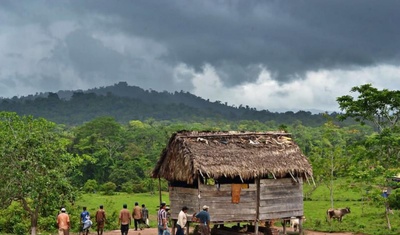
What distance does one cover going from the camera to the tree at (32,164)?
65.5 ft

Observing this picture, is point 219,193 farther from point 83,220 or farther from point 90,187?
point 90,187

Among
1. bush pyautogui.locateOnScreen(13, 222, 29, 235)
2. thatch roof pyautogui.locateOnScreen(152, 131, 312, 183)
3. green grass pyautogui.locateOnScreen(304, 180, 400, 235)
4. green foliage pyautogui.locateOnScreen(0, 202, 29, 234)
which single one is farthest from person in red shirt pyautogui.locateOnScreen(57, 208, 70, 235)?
green grass pyautogui.locateOnScreen(304, 180, 400, 235)

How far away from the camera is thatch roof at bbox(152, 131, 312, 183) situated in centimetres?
1897

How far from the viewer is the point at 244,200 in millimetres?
19859

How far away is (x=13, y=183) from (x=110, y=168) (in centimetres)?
4291

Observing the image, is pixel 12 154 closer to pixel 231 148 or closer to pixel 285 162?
pixel 231 148

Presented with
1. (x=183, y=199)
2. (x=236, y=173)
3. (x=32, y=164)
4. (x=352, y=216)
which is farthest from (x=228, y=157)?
(x=352, y=216)

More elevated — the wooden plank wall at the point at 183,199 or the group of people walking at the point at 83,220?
the wooden plank wall at the point at 183,199

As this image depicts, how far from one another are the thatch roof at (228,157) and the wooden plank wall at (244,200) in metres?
0.63

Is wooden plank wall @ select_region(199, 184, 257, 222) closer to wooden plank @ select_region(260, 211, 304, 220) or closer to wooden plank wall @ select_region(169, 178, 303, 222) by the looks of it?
wooden plank wall @ select_region(169, 178, 303, 222)

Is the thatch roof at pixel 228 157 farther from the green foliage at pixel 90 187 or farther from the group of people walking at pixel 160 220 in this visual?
the green foliage at pixel 90 187

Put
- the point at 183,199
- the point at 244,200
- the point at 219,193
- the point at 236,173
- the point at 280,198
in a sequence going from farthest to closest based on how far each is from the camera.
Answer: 1. the point at 280,198
2. the point at 183,199
3. the point at 244,200
4. the point at 219,193
5. the point at 236,173

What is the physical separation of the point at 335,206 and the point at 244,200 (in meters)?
22.1

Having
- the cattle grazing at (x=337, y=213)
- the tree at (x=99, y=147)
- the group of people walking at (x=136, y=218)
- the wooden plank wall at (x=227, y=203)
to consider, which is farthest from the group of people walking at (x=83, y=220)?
the tree at (x=99, y=147)
